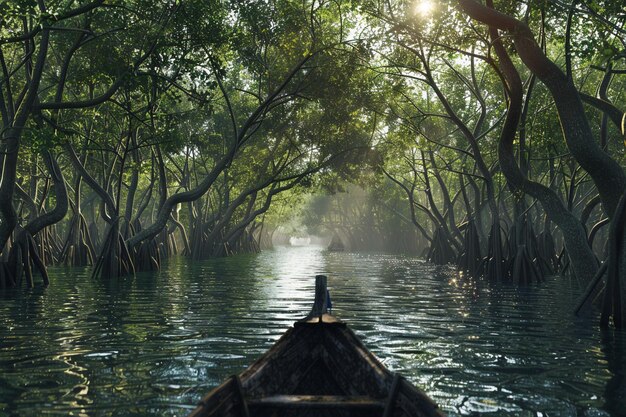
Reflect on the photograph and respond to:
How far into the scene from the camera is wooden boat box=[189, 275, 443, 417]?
370 centimetres

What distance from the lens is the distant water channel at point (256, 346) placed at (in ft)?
17.9

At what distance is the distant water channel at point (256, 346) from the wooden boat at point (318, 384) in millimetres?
1091

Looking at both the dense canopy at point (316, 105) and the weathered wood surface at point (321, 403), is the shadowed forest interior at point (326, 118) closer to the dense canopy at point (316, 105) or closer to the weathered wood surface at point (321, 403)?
the dense canopy at point (316, 105)

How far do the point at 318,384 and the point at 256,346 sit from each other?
3.15 meters

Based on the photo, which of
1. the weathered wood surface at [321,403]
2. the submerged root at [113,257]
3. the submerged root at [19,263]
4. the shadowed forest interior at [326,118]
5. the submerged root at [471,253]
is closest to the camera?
the weathered wood surface at [321,403]

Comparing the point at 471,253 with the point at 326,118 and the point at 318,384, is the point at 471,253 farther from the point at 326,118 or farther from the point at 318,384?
the point at 318,384

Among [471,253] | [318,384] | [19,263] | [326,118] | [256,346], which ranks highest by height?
[326,118]

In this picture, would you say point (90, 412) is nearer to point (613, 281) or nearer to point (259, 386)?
point (259, 386)

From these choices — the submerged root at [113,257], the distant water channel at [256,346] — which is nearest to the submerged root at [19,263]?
the distant water channel at [256,346]

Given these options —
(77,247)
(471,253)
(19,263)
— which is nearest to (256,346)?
(19,263)

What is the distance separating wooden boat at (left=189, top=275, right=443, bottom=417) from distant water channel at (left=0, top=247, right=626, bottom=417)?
1091 millimetres

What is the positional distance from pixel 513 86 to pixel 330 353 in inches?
351

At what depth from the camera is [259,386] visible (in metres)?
4.22

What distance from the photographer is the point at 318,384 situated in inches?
190
